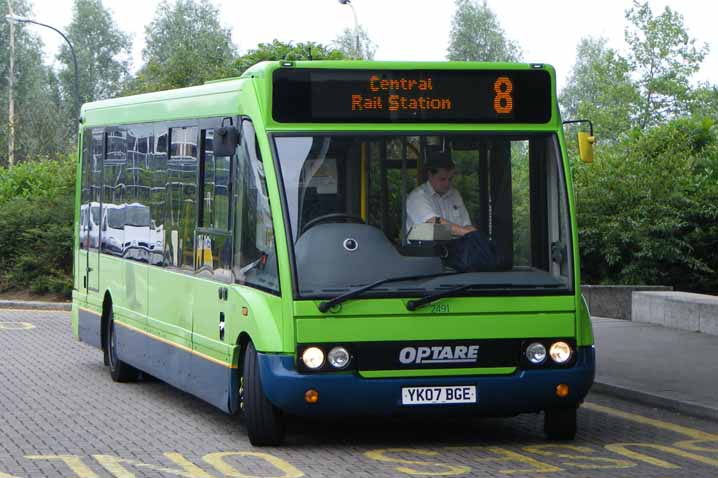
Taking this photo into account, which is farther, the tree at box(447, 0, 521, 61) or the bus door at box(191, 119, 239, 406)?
the tree at box(447, 0, 521, 61)

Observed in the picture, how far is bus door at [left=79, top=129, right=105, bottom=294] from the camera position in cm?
1602

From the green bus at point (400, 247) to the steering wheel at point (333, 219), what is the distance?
0.01m

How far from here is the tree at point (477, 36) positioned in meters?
112

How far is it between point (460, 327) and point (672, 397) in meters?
3.41

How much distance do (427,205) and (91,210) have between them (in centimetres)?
703

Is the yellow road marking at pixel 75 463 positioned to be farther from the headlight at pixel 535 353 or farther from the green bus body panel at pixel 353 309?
the headlight at pixel 535 353

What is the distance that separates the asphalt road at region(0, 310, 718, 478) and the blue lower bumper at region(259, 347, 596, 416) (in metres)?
0.29

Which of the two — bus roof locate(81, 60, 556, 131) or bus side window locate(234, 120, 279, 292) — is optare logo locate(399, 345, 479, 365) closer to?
bus side window locate(234, 120, 279, 292)

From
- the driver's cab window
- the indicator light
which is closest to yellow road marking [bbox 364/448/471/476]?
the indicator light

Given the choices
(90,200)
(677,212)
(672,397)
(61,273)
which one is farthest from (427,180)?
(61,273)

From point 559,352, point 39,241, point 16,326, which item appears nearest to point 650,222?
point 16,326

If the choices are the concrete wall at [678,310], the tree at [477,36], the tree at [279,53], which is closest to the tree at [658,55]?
the tree at [477,36]

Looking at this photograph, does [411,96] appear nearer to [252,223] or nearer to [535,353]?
[252,223]

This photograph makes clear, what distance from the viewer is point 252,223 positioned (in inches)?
412
